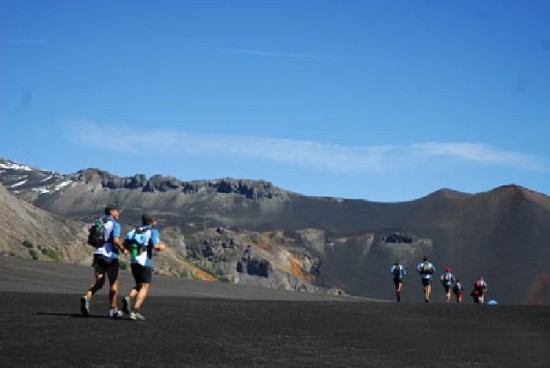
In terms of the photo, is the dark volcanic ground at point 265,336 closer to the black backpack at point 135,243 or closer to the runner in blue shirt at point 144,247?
the runner in blue shirt at point 144,247

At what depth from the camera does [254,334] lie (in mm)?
15938

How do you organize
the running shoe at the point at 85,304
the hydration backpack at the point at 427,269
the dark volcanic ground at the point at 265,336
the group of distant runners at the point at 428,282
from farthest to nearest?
the group of distant runners at the point at 428,282 → the hydration backpack at the point at 427,269 → the running shoe at the point at 85,304 → the dark volcanic ground at the point at 265,336

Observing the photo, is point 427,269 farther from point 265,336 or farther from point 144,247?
point 144,247

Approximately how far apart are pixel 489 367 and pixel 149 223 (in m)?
6.24

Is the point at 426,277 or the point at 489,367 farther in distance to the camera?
the point at 426,277

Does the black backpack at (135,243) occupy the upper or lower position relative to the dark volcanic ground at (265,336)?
upper

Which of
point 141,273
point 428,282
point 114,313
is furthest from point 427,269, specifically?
point 141,273

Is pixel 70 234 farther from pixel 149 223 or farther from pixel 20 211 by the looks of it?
pixel 149 223

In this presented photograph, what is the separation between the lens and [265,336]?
1566 cm

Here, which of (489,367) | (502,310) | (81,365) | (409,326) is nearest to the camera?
(81,365)

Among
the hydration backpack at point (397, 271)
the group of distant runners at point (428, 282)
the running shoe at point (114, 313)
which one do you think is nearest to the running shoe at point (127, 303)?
the running shoe at point (114, 313)

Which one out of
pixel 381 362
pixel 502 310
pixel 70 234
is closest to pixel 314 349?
pixel 381 362

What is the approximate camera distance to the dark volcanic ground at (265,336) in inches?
487

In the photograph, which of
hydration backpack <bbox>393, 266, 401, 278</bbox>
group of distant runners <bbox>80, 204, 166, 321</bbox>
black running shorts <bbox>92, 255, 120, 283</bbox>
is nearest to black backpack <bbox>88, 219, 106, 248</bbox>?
group of distant runners <bbox>80, 204, 166, 321</bbox>
